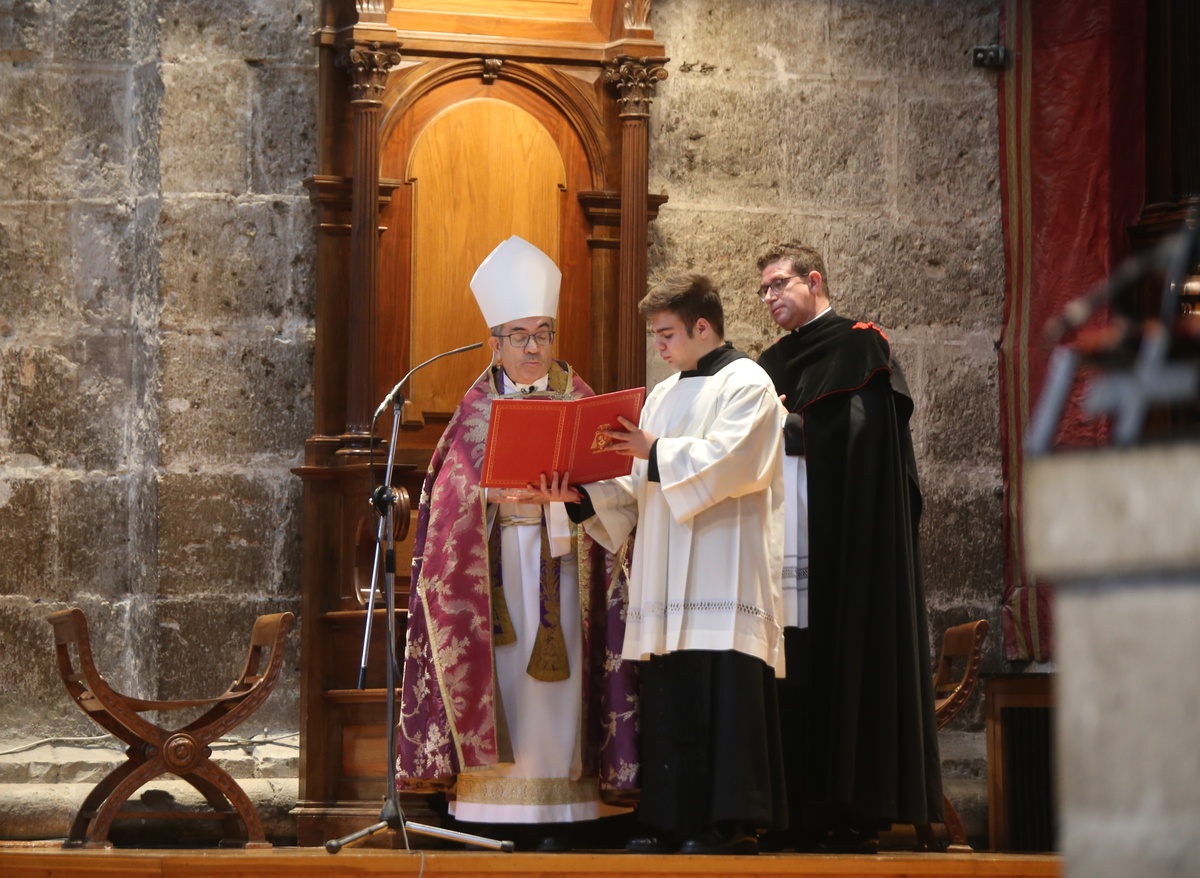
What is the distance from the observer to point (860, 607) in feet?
16.8

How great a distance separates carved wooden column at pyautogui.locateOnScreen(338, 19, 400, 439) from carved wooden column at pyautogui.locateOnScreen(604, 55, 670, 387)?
0.97 m

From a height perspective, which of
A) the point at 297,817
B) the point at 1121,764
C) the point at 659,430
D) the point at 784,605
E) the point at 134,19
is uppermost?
the point at 134,19

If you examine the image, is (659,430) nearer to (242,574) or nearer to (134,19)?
(242,574)

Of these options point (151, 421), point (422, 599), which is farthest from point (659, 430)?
point (151, 421)

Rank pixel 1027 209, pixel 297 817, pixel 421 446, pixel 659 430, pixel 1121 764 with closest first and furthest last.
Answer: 1. pixel 1121 764
2. pixel 659 430
3. pixel 297 817
4. pixel 421 446
5. pixel 1027 209

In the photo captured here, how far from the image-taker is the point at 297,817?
6125 mm

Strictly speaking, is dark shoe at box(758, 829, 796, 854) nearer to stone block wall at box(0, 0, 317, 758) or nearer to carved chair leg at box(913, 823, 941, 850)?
carved chair leg at box(913, 823, 941, 850)

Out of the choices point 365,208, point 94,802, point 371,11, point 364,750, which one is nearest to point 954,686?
point 364,750

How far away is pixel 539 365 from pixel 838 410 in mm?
989

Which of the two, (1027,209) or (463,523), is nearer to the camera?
(463,523)

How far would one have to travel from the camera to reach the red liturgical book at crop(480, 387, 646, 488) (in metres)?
4.58

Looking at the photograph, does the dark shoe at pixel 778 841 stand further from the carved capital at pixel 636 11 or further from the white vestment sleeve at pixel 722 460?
the carved capital at pixel 636 11

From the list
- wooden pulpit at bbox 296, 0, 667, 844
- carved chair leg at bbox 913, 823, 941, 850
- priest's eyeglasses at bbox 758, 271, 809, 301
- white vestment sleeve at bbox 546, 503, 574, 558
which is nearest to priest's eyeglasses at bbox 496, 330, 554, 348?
white vestment sleeve at bbox 546, 503, 574, 558

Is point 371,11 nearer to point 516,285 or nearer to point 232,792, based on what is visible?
point 516,285
